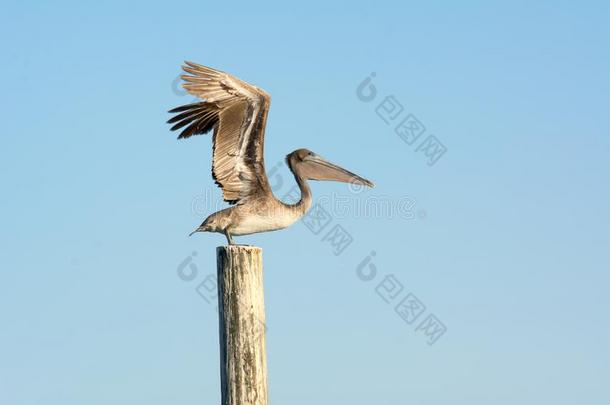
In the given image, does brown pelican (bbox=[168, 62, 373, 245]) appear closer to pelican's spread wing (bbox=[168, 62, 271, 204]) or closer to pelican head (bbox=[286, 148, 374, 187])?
pelican's spread wing (bbox=[168, 62, 271, 204])

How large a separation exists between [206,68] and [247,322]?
366cm

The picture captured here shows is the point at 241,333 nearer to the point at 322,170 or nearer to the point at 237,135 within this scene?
the point at 237,135

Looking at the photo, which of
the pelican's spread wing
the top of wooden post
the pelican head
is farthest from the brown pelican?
the top of wooden post

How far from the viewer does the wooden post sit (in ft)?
20.9

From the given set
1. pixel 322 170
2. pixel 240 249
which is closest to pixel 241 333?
pixel 240 249

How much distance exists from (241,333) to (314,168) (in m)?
4.03

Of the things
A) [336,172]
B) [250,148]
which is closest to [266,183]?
[250,148]

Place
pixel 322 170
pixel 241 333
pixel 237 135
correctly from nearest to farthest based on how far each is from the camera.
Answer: pixel 241 333
pixel 237 135
pixel 322 170

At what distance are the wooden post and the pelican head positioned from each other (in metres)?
3.70

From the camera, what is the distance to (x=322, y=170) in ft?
33.3

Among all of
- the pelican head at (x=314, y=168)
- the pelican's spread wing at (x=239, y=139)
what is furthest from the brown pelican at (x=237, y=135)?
the pelican head at (x=314, y=168)

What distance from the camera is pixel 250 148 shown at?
376 inches

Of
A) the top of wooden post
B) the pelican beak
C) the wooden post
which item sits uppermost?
the pelican beak

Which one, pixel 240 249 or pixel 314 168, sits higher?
pixel 314 168
